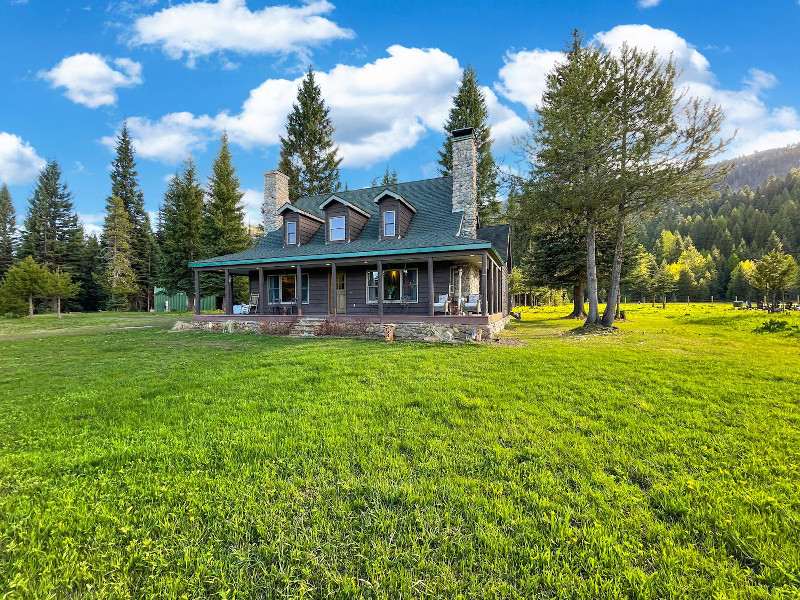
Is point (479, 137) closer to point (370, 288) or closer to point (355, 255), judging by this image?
point (370, 288)

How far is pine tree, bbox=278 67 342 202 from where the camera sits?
3030 cm

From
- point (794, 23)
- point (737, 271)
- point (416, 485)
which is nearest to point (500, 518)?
point (416, 485)

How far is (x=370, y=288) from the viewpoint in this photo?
16.6 metres

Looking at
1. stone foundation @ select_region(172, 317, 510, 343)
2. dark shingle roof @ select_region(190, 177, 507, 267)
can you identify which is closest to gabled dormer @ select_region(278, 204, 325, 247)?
dark shingle roof @ select_region(190, 177, 507, 267)

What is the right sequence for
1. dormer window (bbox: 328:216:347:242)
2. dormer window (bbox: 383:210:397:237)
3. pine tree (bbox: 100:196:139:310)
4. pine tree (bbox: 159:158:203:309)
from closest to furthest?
dormer window (bbox: 383:210:397:237) < dormer window (bbox: 328:216:347:242) < pine tree (bbox: 159:158:203:309) < pine tree (bbox: 100:196:139:310)

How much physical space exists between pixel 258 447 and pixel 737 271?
78382 mm

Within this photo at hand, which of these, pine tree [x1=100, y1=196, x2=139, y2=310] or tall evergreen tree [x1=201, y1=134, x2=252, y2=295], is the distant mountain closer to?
tall evergreen tree [x1=201, y1=134, x2=252, y2=295]

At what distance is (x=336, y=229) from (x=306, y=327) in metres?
5.62

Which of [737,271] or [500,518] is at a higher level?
[737,271]

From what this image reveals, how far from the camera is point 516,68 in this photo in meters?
15.9

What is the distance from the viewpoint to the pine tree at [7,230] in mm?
36156

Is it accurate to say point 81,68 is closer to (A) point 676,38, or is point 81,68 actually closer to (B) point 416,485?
(B) point 416,485

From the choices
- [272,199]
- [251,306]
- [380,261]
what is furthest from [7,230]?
[380,261]

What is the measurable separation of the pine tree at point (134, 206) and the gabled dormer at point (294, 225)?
27.0m
